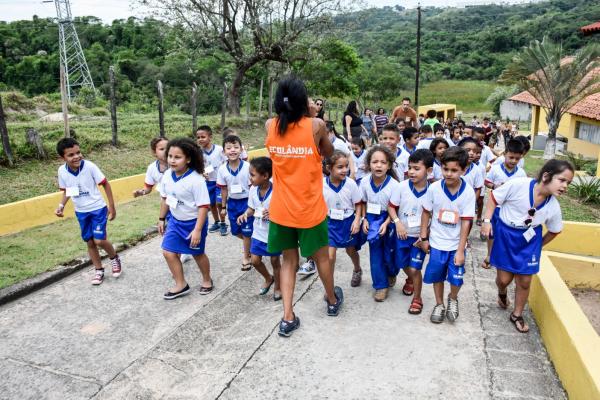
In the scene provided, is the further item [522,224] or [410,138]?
[410,138]

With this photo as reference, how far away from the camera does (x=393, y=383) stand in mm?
3094

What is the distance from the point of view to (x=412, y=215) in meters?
4.16

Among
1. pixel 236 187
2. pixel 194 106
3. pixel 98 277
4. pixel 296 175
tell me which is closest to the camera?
pixel 296 175

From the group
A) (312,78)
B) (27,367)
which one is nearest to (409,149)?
(27,367)

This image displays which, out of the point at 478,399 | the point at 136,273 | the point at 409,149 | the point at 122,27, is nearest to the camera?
the point at 478,399

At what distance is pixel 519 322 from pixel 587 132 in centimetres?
1522

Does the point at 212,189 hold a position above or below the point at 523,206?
below

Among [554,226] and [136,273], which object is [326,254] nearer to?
[554,226]

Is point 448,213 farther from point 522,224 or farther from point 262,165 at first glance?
point 262,165

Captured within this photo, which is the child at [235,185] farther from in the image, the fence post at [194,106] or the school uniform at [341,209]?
the fence post at [194,106]

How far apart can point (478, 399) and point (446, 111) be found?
29254 millimetres

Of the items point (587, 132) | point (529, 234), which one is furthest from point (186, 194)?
point (587, 132)

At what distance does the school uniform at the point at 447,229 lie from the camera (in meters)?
3.78

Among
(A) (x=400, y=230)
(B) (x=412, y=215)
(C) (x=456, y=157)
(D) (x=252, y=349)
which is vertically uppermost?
(C) (x=456, y=157)
